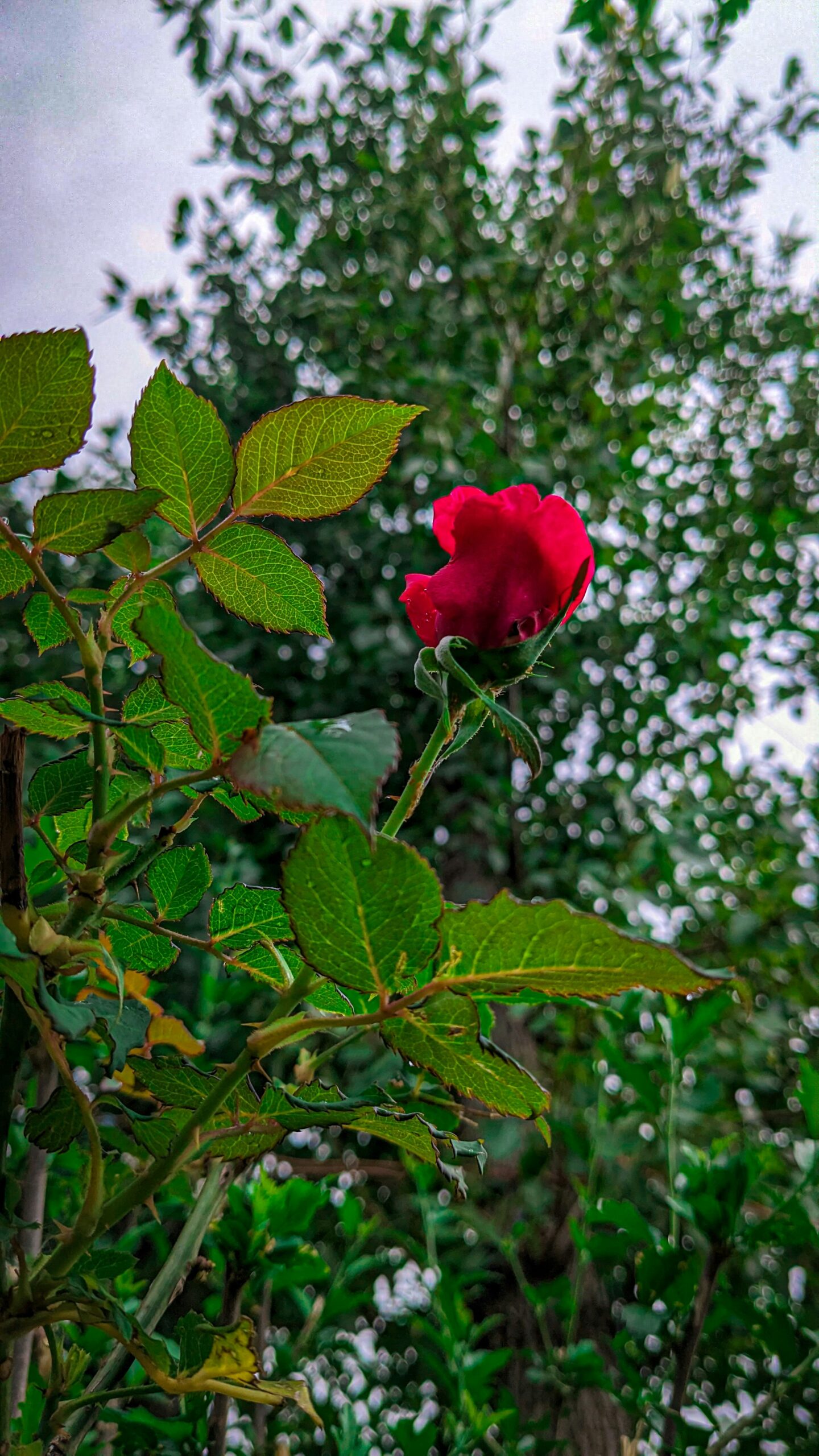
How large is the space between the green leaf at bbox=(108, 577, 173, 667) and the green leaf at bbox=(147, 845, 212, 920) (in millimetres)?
60

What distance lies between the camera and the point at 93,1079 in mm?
431

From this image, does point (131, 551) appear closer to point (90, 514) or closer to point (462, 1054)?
point (90, 514)

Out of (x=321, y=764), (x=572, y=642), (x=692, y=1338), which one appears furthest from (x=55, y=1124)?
(x=572, y=642)

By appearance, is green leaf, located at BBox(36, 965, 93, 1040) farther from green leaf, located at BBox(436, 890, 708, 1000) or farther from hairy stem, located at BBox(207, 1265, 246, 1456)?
hairy stem, located at BBox(207, 1265, 246, 1456)

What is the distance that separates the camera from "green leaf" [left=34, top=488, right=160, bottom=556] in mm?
198

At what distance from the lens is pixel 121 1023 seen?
203mm

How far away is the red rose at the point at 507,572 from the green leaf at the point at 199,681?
0.22ft

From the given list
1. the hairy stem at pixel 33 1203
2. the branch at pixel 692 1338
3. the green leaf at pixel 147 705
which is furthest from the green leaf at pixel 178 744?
the branch at pixel 692 1338

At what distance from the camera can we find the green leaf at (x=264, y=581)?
22cm

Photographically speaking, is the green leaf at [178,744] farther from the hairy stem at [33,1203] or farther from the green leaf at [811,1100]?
the green leaf at [811,1100]

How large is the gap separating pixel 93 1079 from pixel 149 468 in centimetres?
34

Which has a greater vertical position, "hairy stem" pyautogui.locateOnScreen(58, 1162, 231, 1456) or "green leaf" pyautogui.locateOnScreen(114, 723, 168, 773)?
"green leaf" pyautogui.locateOnScreen(114, 723, 168, 773)

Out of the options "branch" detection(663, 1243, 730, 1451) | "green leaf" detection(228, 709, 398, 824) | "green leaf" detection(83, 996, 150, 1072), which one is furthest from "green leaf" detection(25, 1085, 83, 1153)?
"branch" detection(663, 1243, 730, 1451)

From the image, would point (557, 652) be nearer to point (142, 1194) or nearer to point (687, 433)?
point (687, 433)
